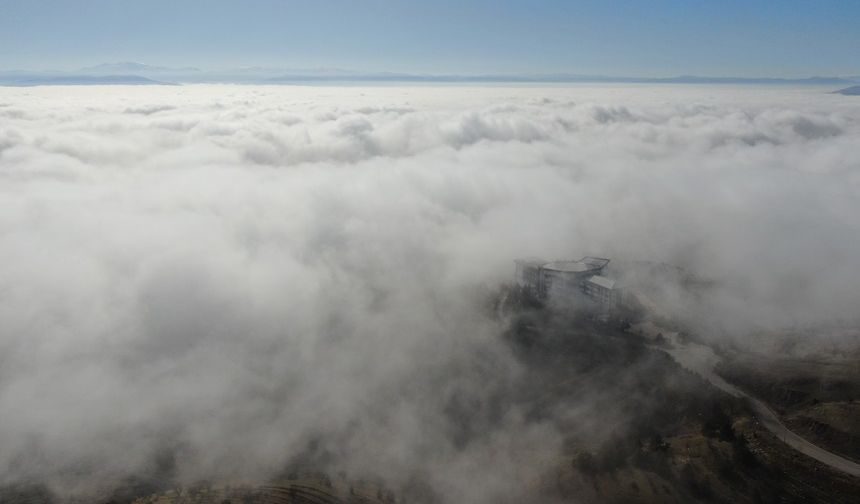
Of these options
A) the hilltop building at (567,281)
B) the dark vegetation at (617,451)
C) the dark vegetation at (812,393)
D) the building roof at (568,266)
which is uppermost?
the building roof at (568,266)

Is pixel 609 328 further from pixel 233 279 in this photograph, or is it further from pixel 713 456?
pixel 233 279

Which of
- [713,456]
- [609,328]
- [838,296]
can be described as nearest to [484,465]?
[713,456]

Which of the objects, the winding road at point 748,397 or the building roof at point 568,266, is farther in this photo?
the building roof at point 568,266

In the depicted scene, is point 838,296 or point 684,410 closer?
point 684,410

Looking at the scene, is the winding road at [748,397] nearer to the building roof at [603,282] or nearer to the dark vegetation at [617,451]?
the dark vegetation at [617,451]

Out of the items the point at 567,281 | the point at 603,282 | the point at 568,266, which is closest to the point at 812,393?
the point at 603,282

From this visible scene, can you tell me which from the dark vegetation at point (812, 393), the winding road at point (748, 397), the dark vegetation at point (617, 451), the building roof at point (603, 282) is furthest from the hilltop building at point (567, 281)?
the dark vegetation at point (812, 393)

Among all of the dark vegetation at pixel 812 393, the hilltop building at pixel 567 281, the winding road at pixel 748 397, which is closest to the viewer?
the winding road at pixel 748 397

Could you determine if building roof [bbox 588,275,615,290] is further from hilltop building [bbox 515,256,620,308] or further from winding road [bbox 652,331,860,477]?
winding road [bbox 652,331,860,477]
